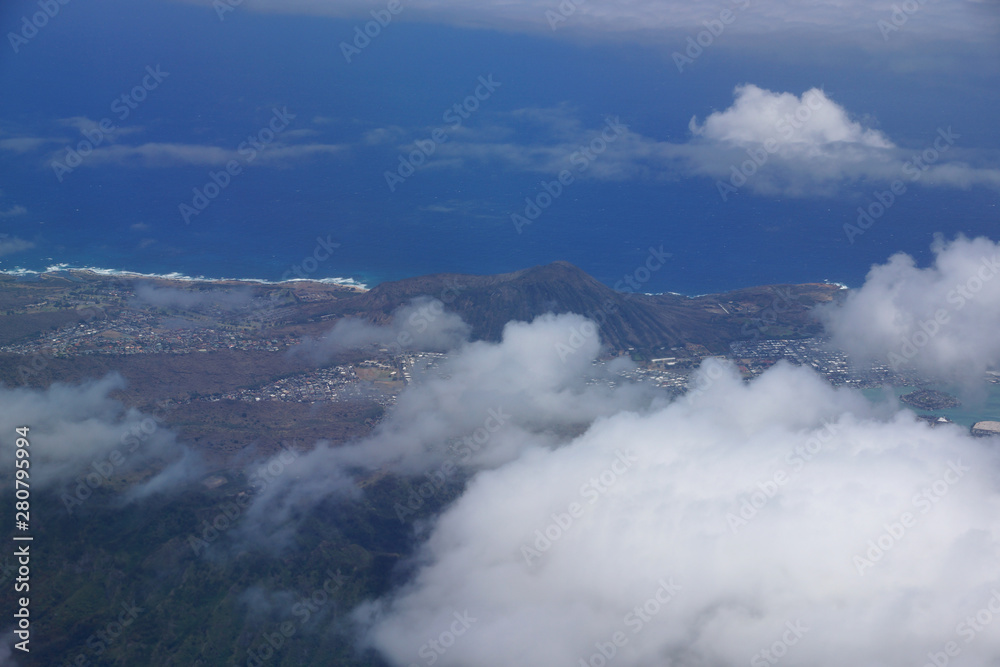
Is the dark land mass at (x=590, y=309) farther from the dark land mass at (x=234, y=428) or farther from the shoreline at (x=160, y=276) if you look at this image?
the shoreline at (x=160, y=276)

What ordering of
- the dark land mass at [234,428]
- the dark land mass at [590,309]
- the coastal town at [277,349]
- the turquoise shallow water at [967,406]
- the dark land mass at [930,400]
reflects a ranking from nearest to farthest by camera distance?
1. the dark land mass at [234,428]
2. the turquoise shallow water at [967,406]
3. the dark land mass at [930,400]
4. the coastal town at [277,349]
5. the dark land mass at [590,309]

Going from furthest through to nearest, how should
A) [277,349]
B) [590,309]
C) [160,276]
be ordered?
[160,276] < [590,309] < [277,349]

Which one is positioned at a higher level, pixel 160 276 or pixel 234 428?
pixel 160 276

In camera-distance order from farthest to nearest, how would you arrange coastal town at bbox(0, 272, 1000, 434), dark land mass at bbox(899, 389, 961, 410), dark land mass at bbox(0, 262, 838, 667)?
coastal town at bbox(0, 272, 1000, 434), dark land mass at bbox(899, 389, 961, 410), dark land mass at bbox(0, 262, 838, 667)

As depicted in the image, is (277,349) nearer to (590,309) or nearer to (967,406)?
(590,309)

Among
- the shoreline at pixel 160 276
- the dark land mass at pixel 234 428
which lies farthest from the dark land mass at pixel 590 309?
the shoreline at pixel 160 276

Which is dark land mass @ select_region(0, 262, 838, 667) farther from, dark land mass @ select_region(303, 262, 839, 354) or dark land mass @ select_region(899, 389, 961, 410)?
dark land mass @ select_region(899, 389, 961, 410)

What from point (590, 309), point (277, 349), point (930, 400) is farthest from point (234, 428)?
point (930, 400)

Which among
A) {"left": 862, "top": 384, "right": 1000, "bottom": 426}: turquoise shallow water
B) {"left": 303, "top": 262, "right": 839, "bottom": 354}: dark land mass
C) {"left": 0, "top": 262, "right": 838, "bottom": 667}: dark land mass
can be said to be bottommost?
{"left": 0, "top": 262, "right": 838, "bottom": 667}: dark land mass

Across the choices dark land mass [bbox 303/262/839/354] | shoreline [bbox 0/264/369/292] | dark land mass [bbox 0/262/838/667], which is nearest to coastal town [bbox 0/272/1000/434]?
dark land mass [bbox 0/262/838/667]
